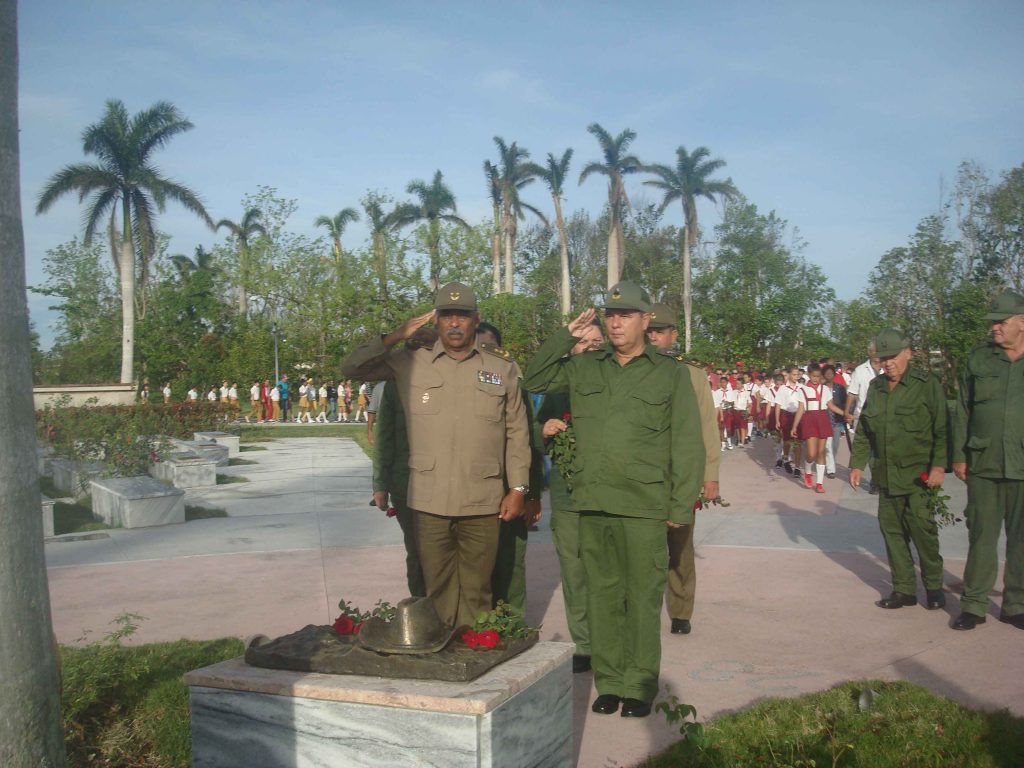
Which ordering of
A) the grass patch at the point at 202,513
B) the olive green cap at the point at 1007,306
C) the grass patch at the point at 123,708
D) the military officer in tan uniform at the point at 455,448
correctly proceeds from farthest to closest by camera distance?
1. the grass patch at the point at 202,513
2. the olive green cap at the point at 1007,306
3. the military officer in tan uniform at the point at 455,448
4. the grass patch at the point at 123,708

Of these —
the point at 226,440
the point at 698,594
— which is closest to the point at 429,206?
the point at 226,440

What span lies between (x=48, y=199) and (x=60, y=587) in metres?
35.1

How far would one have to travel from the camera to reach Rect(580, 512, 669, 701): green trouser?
471 cm

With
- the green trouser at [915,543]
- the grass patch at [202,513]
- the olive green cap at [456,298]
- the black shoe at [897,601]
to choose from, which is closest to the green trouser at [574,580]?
the olive green cap at [456,298]

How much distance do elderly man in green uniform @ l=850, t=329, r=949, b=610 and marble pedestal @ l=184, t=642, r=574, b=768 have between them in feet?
13.2

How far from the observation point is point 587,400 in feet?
16.2

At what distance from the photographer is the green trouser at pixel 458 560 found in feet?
15.8

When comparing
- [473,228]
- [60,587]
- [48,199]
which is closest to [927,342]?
[473,228]

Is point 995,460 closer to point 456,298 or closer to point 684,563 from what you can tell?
point 684,563

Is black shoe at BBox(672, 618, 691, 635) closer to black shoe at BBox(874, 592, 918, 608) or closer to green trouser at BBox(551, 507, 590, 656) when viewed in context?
green trouser at BBox(551, 507, 590, 656)

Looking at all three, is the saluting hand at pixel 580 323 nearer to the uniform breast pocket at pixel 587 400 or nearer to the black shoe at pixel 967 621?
the uniform breast pocket at pixel 587 400

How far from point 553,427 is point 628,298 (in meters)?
0.84

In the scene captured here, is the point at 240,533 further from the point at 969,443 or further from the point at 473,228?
the point at 473,228

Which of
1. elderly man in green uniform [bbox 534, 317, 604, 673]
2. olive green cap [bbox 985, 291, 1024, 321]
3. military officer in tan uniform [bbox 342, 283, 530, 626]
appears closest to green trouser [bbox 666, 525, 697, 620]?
elderly man in green uniform [bbox 534, 317, 604, 673]
